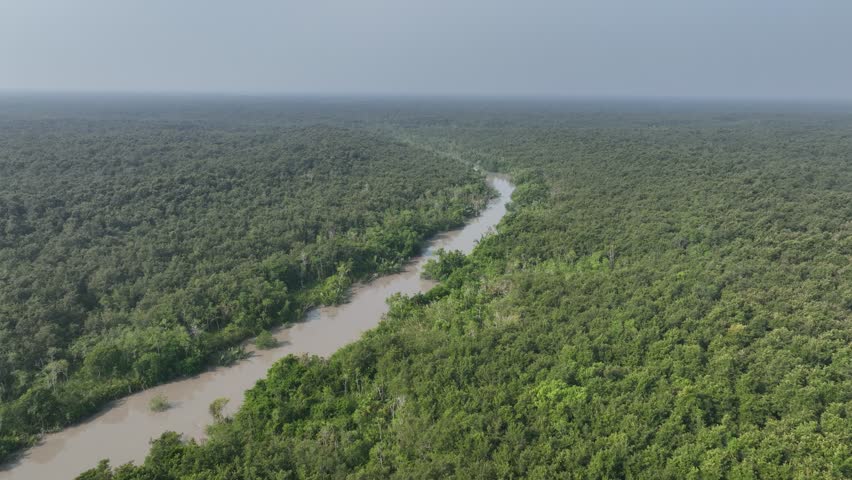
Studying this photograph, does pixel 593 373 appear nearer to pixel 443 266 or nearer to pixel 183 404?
pixel 443 266

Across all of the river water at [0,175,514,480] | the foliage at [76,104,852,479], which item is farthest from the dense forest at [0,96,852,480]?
the river water at [0,175,514,480]

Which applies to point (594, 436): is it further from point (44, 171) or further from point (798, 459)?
point (44, 171)

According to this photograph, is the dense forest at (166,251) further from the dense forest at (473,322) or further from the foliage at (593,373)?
the foliage at (593,373)

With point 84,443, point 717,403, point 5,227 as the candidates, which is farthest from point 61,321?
point 717,403

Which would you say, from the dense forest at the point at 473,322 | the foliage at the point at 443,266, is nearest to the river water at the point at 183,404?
the dense forest at the point at 473,322

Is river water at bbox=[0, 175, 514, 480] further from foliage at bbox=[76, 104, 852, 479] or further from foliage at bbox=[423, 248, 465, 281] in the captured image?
foliage at bbox=[76, 104, 852, 479]
